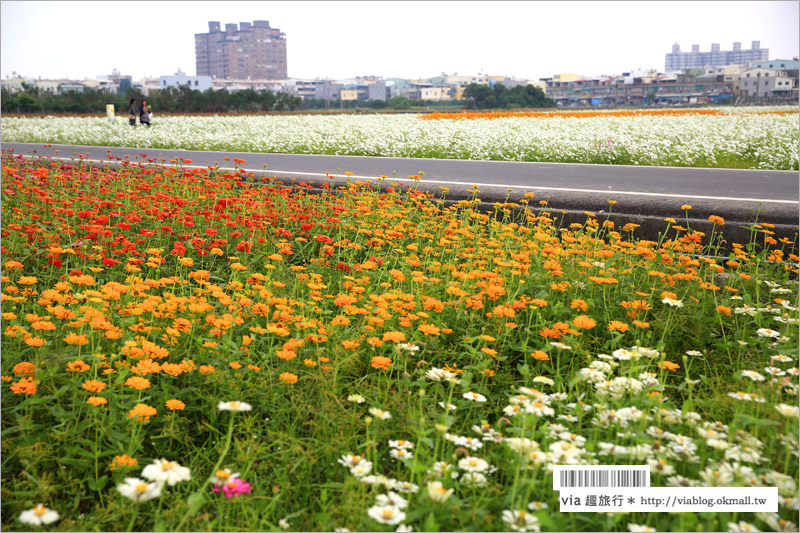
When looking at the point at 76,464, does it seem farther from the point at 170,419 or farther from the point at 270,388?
the point at 270,388

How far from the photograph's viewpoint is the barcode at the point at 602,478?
1.79 m

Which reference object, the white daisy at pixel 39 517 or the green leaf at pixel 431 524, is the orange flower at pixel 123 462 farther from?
the green leaf at pixel 431 524

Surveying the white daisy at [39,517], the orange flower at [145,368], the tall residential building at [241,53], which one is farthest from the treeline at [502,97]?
the white daisy at [39,517]

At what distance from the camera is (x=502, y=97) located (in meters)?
50.7

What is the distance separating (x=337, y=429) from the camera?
2.50 metres

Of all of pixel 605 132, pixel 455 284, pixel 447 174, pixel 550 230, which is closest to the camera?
pixel 455 284

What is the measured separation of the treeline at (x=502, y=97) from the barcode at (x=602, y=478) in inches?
1971

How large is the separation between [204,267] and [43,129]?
65.8 ft

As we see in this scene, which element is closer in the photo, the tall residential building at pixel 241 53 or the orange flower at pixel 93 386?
the orange flower at pixel 93 386

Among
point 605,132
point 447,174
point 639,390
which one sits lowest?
point 639,390

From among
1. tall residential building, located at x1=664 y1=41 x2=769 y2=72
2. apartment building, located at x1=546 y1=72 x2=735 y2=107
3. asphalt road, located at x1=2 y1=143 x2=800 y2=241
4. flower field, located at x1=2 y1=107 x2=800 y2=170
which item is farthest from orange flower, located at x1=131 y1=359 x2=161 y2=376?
apartment building, located at x1=546 y1=72 x2=735 y2=107

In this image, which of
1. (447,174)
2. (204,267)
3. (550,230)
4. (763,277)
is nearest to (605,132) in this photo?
(447,174)

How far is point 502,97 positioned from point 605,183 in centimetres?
4429

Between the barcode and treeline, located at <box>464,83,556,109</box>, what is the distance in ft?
164
